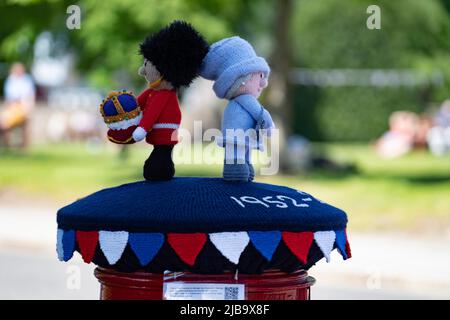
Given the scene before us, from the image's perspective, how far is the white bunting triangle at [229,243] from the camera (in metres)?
3.39

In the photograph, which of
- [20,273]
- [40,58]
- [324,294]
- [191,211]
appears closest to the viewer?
[191,211]

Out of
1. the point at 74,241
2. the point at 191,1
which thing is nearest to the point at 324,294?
the point at 74,241

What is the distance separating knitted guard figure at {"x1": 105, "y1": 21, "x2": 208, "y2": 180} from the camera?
3898 mm

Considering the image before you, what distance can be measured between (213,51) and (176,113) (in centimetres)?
28

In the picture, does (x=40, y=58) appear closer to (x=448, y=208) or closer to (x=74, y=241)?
(x=448, y=208)

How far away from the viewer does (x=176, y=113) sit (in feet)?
13.1

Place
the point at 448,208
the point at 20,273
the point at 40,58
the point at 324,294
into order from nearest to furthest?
the point at 324,294, the point at 20,273, the point at 448,208, the point at 40,58

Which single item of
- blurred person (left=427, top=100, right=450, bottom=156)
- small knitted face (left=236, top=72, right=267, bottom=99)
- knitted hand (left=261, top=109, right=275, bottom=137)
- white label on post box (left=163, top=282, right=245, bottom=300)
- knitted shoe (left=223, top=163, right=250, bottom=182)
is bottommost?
white label on post box (left=163, top=282, right=245, bottom=300)

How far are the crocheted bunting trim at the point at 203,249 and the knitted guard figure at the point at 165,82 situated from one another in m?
0.53

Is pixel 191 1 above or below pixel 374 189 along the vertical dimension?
above

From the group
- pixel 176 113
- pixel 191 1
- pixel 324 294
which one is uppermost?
pixel 191 1

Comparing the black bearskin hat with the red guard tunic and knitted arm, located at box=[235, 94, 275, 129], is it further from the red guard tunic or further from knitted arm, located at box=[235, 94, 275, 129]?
knitted arm, located at box=[235, 94, 275, 129]

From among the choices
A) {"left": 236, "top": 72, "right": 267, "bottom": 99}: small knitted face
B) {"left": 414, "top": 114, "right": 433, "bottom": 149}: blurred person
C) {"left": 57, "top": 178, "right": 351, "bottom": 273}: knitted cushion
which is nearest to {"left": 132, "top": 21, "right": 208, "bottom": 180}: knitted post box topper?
{"left": 236, "top": 72, "right": 267, "bottom": 99}: small knitted face

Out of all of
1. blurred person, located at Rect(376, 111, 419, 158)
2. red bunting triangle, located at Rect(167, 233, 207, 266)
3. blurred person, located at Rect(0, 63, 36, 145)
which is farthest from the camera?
blurred person, located at Rect(376, 111, 419, 158)
